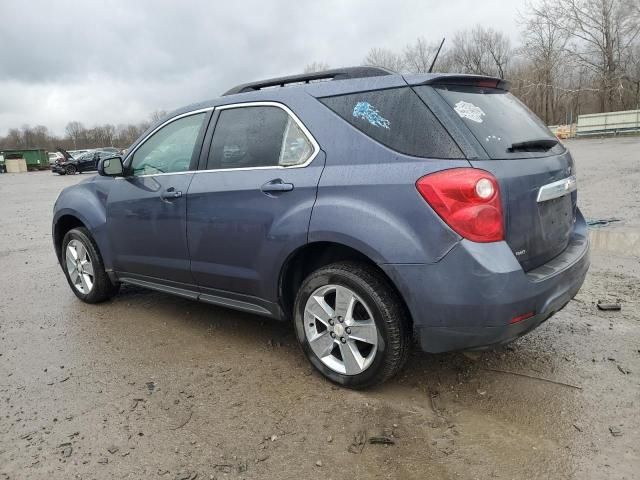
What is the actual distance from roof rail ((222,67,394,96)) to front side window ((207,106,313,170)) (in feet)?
→ 1.07

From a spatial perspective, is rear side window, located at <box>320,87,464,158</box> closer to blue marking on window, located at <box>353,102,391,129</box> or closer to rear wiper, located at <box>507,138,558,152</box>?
blue marking on window, located at <box>353,102,391,129</box>

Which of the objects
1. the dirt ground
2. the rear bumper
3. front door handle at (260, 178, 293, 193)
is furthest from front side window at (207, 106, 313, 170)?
the dirt ground

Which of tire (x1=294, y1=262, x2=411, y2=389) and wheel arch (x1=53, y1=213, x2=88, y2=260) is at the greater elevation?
wheel arch (x1=53, y1=213, x2=88, y2=260)

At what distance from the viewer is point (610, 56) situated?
51562 millimetres

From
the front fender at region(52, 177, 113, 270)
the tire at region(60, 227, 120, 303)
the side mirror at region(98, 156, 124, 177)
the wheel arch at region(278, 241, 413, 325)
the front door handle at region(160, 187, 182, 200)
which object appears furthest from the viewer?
the tire at region(60, 227, 120, 303)

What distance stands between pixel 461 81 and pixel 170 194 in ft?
7.23

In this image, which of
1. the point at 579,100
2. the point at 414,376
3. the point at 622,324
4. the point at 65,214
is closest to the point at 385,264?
the point at 414,376

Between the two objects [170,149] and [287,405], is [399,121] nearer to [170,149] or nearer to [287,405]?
[287,405]

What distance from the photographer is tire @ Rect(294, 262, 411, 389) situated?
2.81 meters

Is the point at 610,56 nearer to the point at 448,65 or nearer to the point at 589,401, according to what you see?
the point at 448,65

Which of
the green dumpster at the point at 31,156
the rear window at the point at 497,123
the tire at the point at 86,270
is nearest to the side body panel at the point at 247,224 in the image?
the rear window at the point at 497,123

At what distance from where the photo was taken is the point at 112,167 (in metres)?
4.25

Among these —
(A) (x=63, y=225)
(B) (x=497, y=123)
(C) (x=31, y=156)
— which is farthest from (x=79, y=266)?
(C) (x=31, y=156)

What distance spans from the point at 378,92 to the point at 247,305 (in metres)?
1.65
